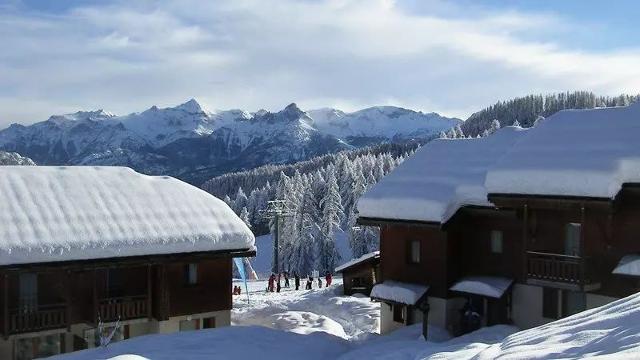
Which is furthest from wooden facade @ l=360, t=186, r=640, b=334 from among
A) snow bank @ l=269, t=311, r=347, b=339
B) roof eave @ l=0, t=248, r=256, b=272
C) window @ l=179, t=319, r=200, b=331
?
window @ l=179, t=319, r=200, b=331

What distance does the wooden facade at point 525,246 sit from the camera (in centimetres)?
2192

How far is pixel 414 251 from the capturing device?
27.7 m

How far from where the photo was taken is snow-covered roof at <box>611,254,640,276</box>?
20625 millimetres

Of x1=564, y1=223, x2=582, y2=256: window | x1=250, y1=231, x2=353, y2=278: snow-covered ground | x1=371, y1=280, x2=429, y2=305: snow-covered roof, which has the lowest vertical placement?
x1=250, y1=231, x2=353, y2=278: snow-covered ground

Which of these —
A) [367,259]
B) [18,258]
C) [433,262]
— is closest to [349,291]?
[367,259]

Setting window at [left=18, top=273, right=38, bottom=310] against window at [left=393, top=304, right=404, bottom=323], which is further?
window at [left=393, top=304, right=404, bottom=323]

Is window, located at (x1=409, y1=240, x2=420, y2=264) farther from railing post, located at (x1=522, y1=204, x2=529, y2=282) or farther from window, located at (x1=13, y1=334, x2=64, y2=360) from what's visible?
window, located at (x1=13, y1=334, x2=64, y2=360)

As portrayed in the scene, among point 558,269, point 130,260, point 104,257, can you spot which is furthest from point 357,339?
point 104,257

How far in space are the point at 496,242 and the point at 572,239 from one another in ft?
10.9

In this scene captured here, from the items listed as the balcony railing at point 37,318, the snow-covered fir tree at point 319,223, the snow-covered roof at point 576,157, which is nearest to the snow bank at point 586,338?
the snow-covered roof at point 576,157

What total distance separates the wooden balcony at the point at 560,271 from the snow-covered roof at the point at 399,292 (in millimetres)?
4595

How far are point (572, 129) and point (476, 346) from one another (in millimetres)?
11250

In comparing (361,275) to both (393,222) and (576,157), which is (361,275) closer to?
Answer: (393,222)

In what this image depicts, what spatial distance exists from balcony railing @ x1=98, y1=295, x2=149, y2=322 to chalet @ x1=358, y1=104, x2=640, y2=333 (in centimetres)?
930
